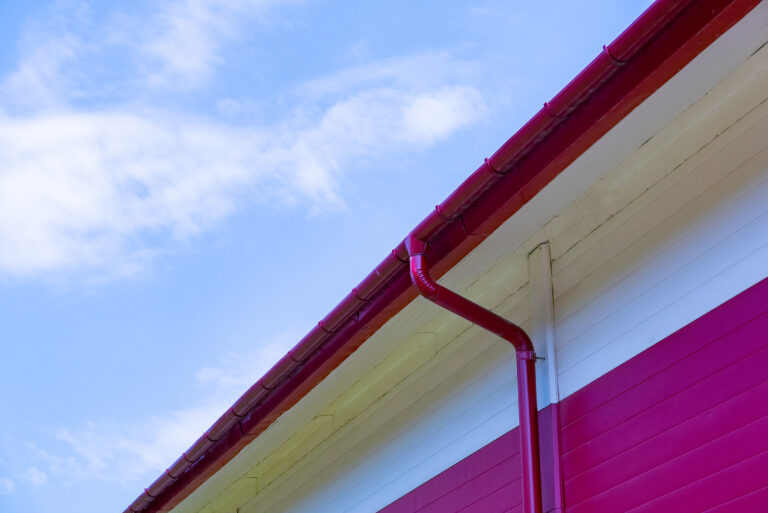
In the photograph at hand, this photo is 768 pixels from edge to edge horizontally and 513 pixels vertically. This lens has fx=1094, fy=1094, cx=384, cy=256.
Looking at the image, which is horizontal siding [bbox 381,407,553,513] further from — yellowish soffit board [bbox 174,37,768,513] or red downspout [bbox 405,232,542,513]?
yellowish soffit board [bbox 174,37,768,513]

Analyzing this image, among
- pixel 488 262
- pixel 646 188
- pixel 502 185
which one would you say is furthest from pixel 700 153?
pixel 488 262

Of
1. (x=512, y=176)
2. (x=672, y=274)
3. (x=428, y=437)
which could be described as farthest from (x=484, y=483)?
(x=512, y=176)

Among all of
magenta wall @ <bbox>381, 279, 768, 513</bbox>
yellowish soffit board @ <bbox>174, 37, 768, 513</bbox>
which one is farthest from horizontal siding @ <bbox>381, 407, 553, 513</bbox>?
yellowish soffit board @ <bbox>174, 37, 768, 513</bbox>

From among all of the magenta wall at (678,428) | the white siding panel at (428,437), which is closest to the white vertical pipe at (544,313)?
the magenta wall at (678,428)

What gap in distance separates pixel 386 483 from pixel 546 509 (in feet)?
5.82

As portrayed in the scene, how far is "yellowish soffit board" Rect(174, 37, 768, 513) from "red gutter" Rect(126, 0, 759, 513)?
1.07ft

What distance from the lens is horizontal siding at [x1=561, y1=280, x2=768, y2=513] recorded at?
4.22 meters

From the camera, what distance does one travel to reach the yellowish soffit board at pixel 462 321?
194 inches

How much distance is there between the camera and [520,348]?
18.1ft

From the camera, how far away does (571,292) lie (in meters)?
5.60

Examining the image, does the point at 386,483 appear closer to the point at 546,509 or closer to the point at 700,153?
the point at 546,509

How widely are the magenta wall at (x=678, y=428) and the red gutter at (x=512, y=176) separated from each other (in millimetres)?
910

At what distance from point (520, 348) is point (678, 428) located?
3.76 ft

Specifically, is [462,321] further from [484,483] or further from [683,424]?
[683,424]
